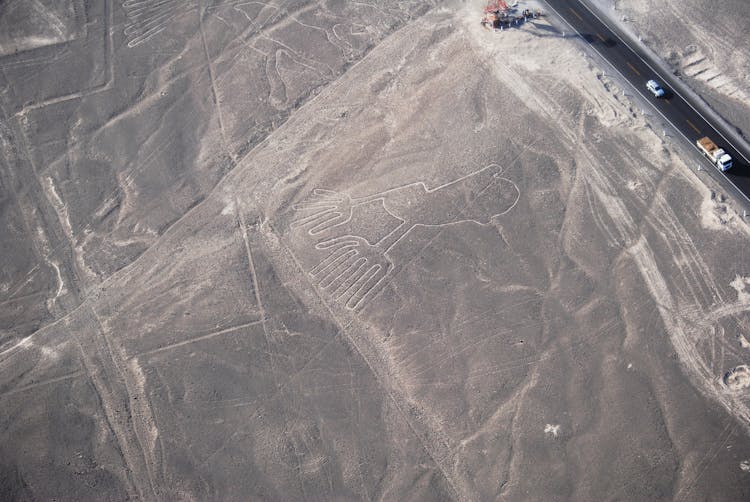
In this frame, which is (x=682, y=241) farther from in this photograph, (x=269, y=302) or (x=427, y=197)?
(x=269, y=302)

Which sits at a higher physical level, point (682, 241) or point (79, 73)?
point (79, 73)

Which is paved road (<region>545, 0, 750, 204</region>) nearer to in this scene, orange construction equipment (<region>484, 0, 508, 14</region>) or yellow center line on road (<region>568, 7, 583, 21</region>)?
yellow center line on road (<region>568, 7, 583, 21</region>)

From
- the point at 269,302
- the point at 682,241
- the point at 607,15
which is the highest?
the point at 607,15

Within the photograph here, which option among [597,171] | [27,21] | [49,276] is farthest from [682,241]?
[27,21]

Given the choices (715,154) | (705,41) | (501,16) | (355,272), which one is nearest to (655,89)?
(715,154)

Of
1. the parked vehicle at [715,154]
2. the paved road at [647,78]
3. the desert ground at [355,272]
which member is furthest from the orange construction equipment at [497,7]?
the parked vehicle at [715,154]

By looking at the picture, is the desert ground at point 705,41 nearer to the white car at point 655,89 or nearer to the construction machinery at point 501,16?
the white car at point 655,89

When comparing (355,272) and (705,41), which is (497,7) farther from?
(355,272)
